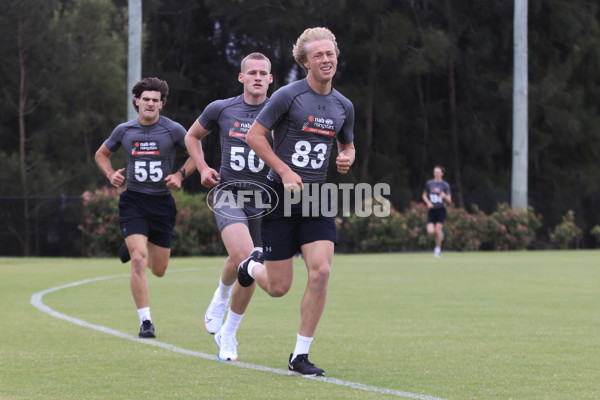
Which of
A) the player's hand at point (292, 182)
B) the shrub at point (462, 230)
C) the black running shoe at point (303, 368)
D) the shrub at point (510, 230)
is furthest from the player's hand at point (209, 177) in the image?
the shrub at point (510, 230)

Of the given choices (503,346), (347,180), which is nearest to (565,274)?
(503,346)

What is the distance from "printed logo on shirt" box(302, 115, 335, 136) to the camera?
7.54 m

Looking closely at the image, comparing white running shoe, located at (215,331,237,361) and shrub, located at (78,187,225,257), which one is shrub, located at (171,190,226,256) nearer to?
shrub, located at (78,187,225,257)

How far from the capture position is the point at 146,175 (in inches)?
410

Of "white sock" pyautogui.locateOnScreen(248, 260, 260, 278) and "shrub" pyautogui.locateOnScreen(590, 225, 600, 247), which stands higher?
"white sock" pyautogui.locateOnScreen(248, 260, 260, 278)

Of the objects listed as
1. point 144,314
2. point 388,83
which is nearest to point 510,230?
point 388,83

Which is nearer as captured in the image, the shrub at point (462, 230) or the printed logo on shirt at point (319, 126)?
the printed logo on shirt at point (319, 126)

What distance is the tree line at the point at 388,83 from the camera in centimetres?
3466

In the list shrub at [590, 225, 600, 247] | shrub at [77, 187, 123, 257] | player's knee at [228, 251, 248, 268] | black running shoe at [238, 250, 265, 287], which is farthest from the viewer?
shrub at [590, 225, 600, 247]

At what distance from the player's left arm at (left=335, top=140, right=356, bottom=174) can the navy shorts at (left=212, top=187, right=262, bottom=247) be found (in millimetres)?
1511

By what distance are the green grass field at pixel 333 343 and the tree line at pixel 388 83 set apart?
1781 centimetres

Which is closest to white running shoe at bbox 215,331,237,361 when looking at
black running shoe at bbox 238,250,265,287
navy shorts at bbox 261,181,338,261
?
black running shoe at bbox 238,250,265,287

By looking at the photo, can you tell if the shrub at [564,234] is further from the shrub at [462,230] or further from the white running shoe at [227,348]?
the white running shoe at [227,348]

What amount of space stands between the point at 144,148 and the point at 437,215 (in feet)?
60.6
